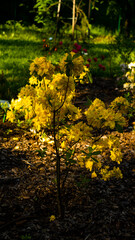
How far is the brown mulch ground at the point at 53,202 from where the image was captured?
1.95 metres

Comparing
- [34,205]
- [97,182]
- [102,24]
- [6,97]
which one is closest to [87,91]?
[6,97]

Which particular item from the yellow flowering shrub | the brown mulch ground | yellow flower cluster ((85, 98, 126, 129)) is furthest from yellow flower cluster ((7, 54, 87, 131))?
the brown mulch ground

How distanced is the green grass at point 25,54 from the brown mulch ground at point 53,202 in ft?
5.98

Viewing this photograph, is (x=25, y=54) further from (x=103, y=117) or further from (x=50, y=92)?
(x=103, y=117)

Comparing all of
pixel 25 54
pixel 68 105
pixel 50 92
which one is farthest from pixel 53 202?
pixel 25 54

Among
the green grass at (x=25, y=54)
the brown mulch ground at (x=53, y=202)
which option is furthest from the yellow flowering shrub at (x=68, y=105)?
the green grass at (x=25, y=54)

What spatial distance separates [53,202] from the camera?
7.31 feet

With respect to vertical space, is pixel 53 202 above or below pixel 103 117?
below

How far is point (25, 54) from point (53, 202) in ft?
17.8

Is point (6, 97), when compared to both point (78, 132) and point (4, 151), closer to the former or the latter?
point (4, 151)

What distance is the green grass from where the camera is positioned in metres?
5.08

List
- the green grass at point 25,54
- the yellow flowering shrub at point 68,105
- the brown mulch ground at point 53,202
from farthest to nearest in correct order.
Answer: the green grass at point 25,54, the brown mulch ground at point 53,202, the yellow flowering shrub at point 68,105

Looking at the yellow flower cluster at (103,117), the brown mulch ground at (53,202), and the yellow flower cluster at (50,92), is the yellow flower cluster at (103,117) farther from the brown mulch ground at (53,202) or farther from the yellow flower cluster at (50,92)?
the brown mulch ground at (53,202)

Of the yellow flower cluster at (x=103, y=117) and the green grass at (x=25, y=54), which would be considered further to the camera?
the green grass at (x=25, y=54)
